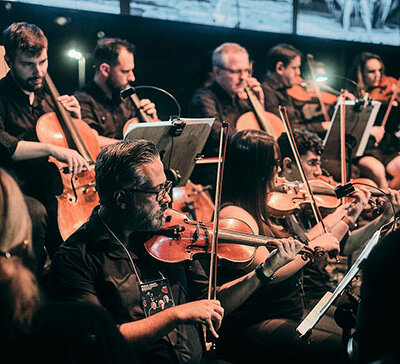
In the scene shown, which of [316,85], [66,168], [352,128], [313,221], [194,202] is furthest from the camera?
[316,85]

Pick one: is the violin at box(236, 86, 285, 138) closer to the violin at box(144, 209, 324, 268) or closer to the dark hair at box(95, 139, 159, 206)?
the violin at box(144, 209, 324, 268)

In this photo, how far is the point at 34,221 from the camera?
2.90 meters

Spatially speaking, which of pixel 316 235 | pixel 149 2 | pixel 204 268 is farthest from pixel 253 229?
pixel 149 2

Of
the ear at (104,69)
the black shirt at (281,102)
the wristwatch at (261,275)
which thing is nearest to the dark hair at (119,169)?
the wristwatch at (261,275)

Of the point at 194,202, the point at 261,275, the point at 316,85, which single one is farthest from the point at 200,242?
the point at 316,85

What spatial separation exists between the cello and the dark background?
121 cm

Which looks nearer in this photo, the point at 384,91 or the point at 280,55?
the point at 280,55

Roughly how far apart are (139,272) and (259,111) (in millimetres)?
2635

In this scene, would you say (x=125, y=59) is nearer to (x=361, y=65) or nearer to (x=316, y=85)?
(x=316, y=85)

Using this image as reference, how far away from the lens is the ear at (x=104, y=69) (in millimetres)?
4074

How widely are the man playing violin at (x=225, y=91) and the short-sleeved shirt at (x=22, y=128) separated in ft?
4.88

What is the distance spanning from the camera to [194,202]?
3998 millimetres

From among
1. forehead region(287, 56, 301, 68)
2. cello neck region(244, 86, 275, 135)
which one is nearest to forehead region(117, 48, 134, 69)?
cello neck region(244, 86, 275, 135)

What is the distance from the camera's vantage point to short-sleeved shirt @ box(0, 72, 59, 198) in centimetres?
303
